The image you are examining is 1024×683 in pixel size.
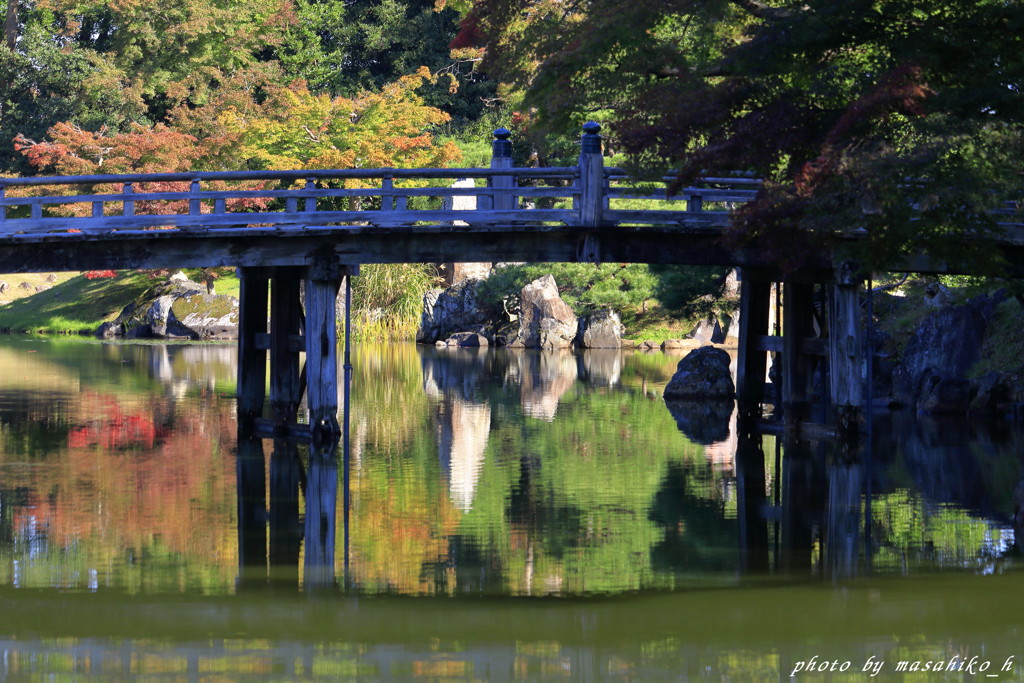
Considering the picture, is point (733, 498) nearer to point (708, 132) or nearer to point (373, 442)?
point (708, 132)

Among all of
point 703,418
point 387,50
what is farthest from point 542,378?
point 387,50

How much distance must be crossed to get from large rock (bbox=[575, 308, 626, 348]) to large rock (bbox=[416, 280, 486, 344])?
4010mm

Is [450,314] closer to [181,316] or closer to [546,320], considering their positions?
[546,320]

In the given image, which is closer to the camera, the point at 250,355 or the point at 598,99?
the point at 250,355

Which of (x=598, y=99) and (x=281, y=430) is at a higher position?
(x=598, y=99)

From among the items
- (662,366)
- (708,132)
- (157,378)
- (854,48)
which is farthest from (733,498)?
(662,366)

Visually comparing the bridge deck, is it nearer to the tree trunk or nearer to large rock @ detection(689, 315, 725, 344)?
large rock @ detection(689, 315, 725, 344)

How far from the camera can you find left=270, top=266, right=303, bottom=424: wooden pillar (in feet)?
68.6

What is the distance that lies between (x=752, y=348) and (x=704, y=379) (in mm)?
5681

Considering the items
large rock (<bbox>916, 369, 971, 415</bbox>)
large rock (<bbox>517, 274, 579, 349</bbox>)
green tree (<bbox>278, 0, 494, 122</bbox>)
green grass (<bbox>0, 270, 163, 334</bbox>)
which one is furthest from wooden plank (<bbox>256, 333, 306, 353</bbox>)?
green tree (<bbox>278, 0, 494, 122</bbox>)

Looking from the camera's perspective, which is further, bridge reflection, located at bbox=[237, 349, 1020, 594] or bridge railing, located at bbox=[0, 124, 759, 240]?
bridge railing, located at bbox=[0, 124, 759, 240]

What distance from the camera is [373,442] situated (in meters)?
21.0

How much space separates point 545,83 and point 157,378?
544 inches

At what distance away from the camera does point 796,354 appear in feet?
70.2
